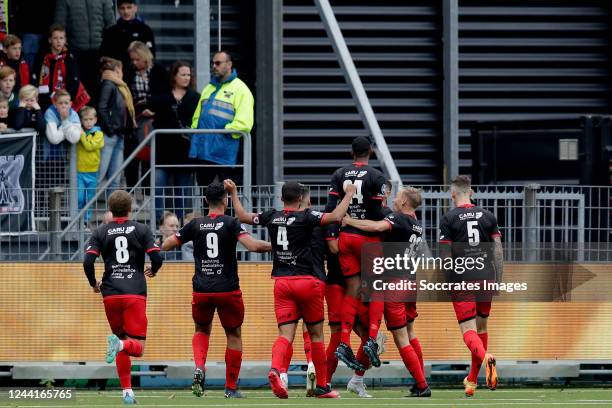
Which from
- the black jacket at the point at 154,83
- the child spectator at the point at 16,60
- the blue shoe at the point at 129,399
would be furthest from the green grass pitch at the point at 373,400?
the child spectator at the point at 16,60

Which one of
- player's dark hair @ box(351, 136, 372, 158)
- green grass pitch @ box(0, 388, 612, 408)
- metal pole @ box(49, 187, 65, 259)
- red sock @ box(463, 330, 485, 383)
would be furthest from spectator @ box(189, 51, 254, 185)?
red sock @ box(463, 330, 485, 383)

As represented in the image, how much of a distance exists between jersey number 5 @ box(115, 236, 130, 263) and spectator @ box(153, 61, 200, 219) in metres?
2.57

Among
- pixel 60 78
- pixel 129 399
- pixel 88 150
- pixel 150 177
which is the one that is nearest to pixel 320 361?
pixel 129 399

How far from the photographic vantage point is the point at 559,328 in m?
18.1

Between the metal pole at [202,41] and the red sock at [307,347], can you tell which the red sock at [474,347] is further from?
the metal pole at [202,41]

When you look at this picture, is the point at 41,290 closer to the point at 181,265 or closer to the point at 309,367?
the point at 181,265

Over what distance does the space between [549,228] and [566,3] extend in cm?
756

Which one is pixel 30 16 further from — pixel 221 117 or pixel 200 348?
pixel 200 348

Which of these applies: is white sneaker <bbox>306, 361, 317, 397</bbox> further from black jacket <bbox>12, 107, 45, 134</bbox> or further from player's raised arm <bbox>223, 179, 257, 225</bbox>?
black jacket <bbox>12, 107, 45, 134</bbox>

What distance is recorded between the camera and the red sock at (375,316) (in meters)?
16.0

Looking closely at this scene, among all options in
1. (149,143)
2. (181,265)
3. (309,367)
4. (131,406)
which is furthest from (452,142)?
(131,406)

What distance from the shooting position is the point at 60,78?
66.8ft

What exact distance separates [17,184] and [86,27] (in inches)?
126

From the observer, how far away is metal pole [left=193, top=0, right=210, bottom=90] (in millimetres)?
21484
